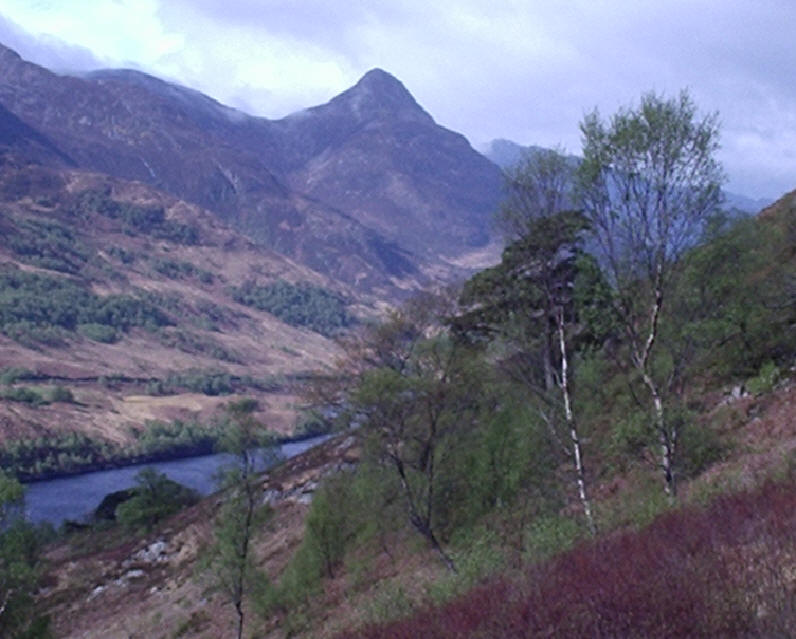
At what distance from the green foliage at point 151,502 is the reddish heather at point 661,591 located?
52.1m

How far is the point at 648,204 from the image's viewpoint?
1739cm

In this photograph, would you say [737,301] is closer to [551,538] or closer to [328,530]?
[551,538]

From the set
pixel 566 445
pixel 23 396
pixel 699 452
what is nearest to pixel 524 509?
pixel 566 445

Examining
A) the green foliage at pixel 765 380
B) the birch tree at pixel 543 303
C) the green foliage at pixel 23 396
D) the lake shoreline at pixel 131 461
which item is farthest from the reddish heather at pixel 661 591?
the green foliage at pixel 23 396

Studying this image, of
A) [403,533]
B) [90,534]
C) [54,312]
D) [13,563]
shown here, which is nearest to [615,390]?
[403,533]

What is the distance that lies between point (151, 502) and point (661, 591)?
57.8m

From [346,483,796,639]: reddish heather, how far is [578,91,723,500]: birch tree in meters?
7.94

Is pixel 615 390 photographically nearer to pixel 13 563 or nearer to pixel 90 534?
pixel 13 563

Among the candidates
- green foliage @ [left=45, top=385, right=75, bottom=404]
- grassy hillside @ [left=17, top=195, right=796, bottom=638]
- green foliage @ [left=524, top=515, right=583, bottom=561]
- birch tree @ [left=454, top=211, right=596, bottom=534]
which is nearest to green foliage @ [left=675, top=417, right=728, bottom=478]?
grassy hillside @ [left=17, top=195, right=796, bottom=638]

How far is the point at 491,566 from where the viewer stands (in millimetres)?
13938

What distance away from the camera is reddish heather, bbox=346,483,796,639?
5.94 meters

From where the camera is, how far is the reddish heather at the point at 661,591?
594 centimetres

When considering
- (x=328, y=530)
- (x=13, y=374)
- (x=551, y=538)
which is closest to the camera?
(x=551, y=538)

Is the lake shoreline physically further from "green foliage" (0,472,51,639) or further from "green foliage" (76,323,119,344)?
"green foliage" (76,323,119,344)
